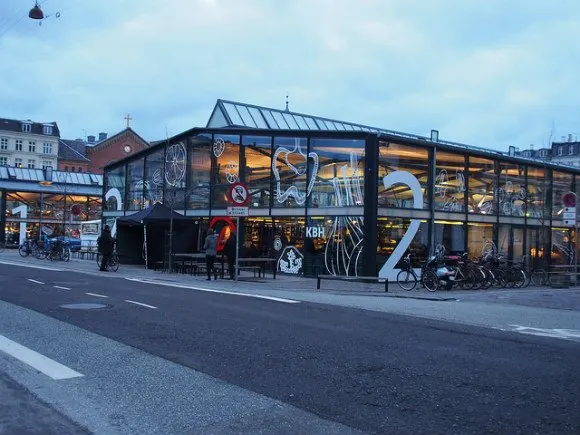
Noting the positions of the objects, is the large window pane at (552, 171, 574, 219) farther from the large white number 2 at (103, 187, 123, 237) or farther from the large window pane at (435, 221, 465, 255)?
the large white number 2 at (103, 187, 123, 237)

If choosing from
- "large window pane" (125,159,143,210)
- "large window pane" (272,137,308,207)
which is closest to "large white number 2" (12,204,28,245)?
"large window pane" (125,159,143,210)

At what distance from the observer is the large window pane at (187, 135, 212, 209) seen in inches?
1065

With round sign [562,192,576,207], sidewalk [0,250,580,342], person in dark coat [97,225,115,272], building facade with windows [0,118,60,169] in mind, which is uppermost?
building facade with windows [0,118,60,169]

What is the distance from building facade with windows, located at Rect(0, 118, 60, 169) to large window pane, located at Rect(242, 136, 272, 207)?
79.2m

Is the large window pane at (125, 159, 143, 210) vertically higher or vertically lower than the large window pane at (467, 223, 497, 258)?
higher

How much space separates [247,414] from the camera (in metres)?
5.23

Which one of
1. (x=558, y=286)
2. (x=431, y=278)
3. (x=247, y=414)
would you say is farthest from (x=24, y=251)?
(x=247, y=414)

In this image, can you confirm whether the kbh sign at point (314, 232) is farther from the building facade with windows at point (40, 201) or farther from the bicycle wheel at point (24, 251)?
the building facade with windows at point (40, 201)

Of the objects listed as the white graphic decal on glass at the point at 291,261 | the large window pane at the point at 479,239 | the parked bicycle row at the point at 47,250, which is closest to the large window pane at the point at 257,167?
the white graphic decal on glass at the point at 291,261

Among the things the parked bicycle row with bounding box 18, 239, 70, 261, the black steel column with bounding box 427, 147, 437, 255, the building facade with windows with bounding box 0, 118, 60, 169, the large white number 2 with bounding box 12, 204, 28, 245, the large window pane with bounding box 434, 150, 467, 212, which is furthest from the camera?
the building facade with windows with bounding box 0, 118, 60, 169

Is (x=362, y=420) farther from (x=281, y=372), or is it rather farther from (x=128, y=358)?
(x=128, y=358)

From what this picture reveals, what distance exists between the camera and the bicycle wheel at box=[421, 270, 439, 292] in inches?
787

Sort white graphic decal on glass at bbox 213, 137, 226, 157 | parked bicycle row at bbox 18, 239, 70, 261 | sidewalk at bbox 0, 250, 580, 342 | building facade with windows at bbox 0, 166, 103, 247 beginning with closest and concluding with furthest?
sidewalk at bbox 0, 250, 580, 342 → white graphic decal on glass at bbox 213, 137, 226, 157 → parked bicycle row at bbox 18, 239, 70, 261 → building facade with windows at bbox 0, 166, 103, 247

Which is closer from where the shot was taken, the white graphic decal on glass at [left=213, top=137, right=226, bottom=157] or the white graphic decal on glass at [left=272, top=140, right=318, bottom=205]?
the white graphic decal on glass at [left=272, top=140, right=318, bottom=205]
